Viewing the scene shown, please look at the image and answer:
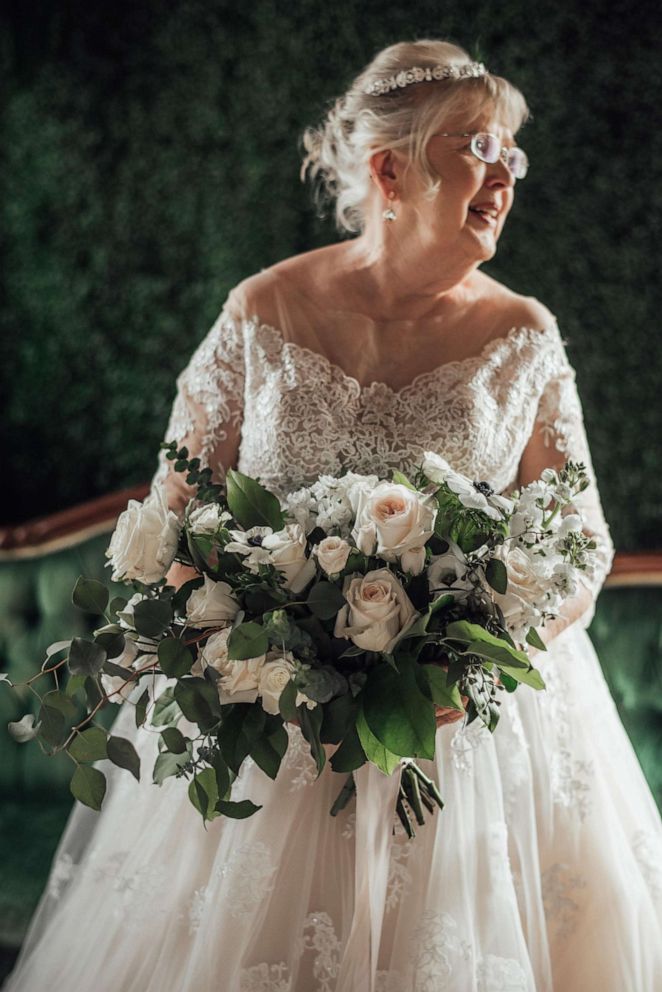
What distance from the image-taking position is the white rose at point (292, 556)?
53.1 inches

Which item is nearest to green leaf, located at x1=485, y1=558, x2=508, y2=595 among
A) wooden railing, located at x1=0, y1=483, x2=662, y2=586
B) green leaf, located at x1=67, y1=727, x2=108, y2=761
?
green leaf, located at x1=67, y1=727, x2=108, y2=761

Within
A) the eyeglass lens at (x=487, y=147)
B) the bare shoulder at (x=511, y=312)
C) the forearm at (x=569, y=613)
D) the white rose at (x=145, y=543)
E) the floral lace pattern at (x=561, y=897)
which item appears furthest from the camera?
the bare shoulder at (x=511, y=312)

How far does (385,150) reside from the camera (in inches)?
79.7

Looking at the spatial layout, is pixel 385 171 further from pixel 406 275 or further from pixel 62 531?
pixel 62 531

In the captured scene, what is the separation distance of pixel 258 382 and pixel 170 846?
0.92 m

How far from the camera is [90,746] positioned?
1400 mm

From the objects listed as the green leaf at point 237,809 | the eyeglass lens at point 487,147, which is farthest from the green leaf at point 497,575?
the eyeglass lens at point 487,147

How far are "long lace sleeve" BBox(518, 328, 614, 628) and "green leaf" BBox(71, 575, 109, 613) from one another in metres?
0.97

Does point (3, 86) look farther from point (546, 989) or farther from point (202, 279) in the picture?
point (546, 989)

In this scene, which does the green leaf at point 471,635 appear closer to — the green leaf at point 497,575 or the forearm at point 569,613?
the green leaf at point 497,575

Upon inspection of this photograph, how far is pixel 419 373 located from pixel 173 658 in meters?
0.90

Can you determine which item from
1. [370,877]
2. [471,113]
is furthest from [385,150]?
[370,877]

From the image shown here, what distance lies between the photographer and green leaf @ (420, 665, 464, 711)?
135 cm

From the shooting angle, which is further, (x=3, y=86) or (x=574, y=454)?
(x=3, y=86)
